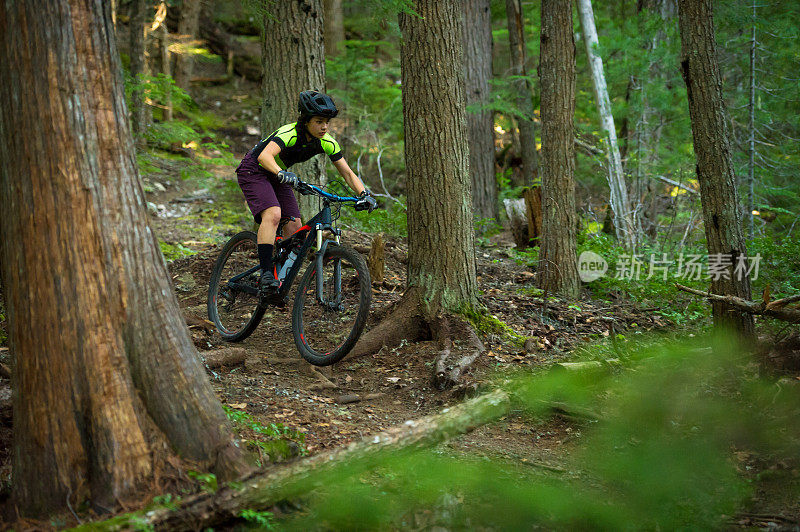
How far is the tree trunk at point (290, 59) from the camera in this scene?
8.10 metres

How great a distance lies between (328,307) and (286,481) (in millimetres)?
2678

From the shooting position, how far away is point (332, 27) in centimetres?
1822

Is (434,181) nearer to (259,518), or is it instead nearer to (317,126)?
(317,126)

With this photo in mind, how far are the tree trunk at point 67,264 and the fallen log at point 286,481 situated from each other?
0.75 ft

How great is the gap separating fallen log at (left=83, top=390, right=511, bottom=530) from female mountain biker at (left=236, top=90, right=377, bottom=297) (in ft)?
7.71

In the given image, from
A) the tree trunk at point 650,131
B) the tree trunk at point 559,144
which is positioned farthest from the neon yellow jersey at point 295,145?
the tree trunk at point 650,131

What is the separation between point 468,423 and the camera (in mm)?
4305

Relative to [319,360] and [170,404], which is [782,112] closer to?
[319,360]

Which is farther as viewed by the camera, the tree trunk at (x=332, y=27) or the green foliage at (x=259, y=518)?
the tree trunk at (x=332, y=27)

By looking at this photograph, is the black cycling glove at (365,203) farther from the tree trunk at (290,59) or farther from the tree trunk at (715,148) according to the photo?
the tree trunk at (715,148)

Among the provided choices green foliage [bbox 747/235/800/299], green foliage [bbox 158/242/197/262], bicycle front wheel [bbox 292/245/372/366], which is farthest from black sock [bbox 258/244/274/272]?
green foliage [bbox 747/235/800/299]

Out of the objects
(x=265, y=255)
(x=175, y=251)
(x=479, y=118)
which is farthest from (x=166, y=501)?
(x=479, y=118)

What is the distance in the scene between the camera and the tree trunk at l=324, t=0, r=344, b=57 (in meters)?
16.8

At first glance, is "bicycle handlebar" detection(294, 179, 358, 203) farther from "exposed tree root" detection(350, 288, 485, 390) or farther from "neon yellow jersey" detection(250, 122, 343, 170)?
"exposed tree root" detection(350, 288, 485, 390)
